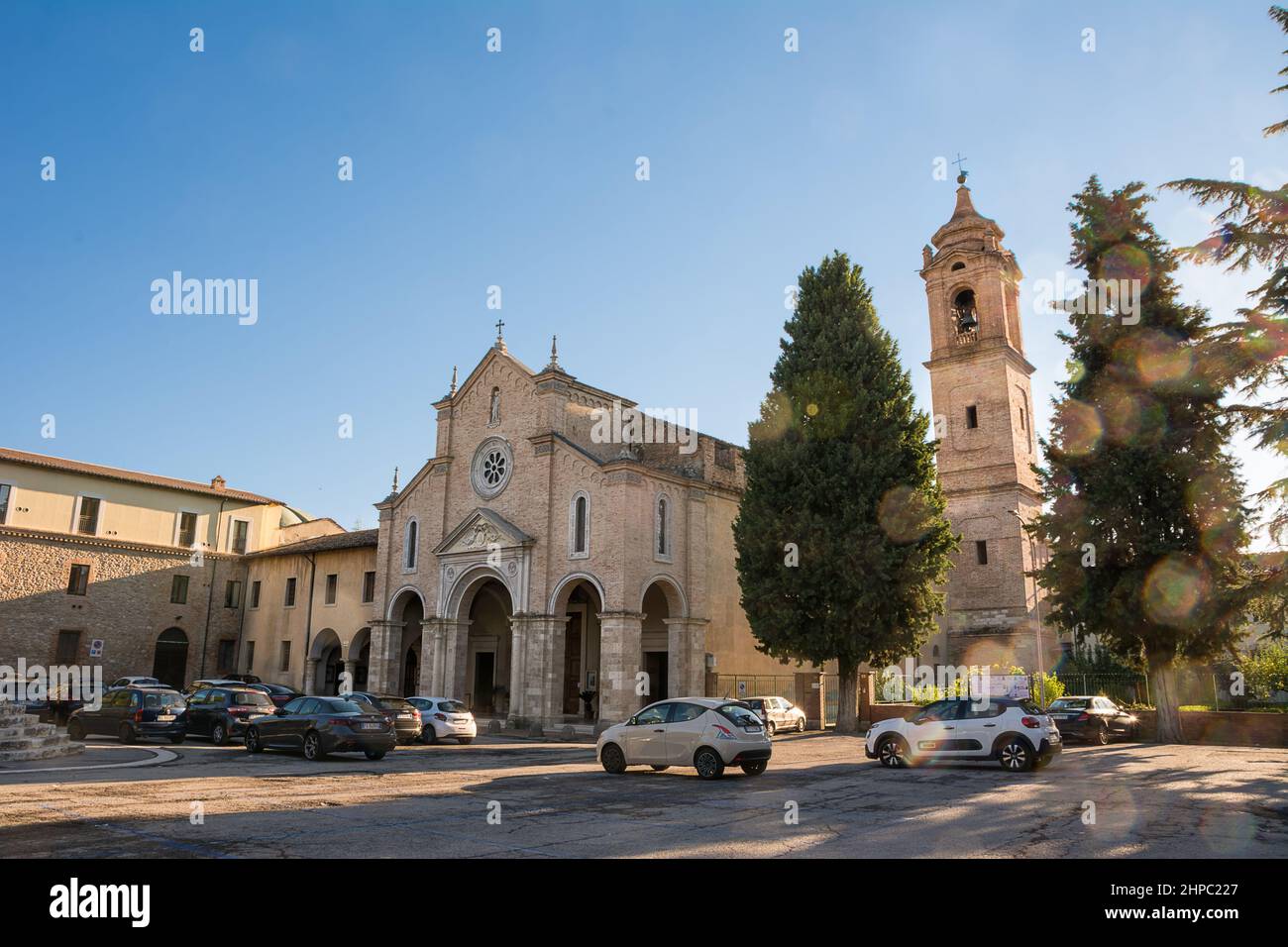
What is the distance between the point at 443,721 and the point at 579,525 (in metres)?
8.29

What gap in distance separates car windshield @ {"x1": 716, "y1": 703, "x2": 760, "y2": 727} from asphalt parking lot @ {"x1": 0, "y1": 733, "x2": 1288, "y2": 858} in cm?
95

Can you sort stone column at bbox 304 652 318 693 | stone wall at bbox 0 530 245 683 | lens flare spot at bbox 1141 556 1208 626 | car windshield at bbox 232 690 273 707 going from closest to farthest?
car windshield at bbox 232 690 273 707, lens flare spot at bbox 1141 556 1208 626, stone wall at bbox 0 530 245 683, stone column at bbox 304 652 318 693

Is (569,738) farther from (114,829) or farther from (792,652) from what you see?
(114,829)

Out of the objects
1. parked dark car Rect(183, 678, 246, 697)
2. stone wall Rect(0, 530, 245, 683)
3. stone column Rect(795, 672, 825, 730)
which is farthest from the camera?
stone wall Rect(0, 530, 245, 683)

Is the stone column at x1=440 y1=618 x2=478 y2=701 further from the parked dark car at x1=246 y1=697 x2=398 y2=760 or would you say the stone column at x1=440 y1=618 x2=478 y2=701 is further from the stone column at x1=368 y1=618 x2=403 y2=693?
the parked dark car at x1=246 y1=697 x2=398 y2=760

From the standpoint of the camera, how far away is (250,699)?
21562mm

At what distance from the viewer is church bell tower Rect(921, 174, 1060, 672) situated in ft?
121

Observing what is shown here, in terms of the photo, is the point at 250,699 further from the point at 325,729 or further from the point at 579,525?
the point at 579,525

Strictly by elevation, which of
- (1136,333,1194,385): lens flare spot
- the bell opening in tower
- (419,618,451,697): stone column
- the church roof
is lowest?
(419,618,451,697): stone column

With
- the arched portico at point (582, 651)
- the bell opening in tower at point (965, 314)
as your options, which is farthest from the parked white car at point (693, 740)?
the bell opening in tower at point (965, 314)

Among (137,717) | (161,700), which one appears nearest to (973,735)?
(161,700)

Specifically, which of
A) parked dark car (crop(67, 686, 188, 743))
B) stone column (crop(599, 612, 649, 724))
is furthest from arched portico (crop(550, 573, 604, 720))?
parked dark car (crop(67, 686, 188, 743))
